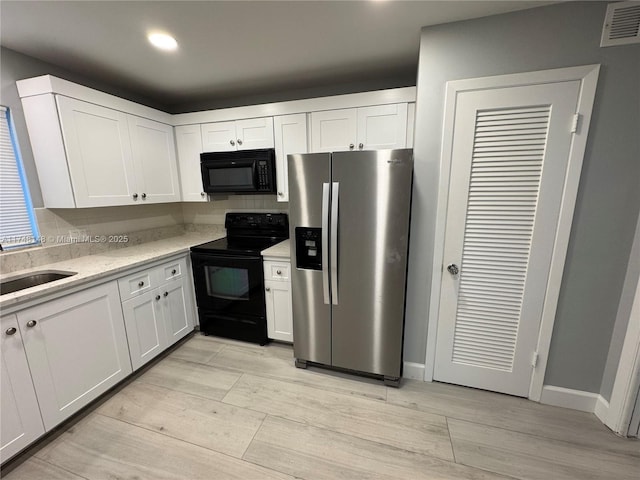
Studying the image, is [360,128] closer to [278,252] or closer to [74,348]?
[278,252]

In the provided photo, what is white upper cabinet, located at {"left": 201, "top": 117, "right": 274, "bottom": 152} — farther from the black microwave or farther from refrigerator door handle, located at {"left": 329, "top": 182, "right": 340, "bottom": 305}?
refrigerator door handle, located at {"left": 329, "top": 182, "right": 340, "bottom": 305}

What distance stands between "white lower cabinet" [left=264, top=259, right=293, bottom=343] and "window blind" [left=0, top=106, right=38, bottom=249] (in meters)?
1.76

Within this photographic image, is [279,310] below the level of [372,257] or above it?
below

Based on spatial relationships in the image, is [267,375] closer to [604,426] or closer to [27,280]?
[27,280]

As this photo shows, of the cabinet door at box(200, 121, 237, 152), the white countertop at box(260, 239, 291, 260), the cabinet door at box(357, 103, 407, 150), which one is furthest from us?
the cabinet door at box(200, 121, 237, 152)

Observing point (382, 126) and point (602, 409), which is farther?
point (382, 126)

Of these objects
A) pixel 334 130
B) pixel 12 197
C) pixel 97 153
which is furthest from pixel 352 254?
pixel 12 197

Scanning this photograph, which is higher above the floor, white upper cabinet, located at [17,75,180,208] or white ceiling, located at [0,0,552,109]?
white ceiling, located at [0,0,552,109]

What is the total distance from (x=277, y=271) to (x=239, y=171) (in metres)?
1.07

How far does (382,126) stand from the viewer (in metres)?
2.20

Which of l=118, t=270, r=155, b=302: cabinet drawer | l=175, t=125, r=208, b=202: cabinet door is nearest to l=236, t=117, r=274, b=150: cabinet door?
l=175, t=125, r=208, b=202: cabinet door

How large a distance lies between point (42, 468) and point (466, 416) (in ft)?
8.25

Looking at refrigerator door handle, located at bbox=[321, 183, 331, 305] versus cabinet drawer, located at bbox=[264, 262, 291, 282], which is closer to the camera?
refrigerator door handle, located at bbox=[321, 183, 331, 305]

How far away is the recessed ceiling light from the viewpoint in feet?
5.43
